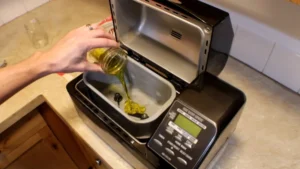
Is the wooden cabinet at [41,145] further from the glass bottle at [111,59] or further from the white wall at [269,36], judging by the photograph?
the white wall at [269,36]

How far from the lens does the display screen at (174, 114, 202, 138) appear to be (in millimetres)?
462

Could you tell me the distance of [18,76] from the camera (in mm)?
519

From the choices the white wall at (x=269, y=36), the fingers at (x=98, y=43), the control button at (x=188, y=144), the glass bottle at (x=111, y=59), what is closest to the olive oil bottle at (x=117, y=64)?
the glass bottle at (x=111, y=59)

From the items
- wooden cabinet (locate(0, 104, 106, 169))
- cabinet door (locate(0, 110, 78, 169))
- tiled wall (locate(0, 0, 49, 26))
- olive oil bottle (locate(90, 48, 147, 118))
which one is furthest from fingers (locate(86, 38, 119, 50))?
tiled wall (locate(0, 0, 49, 26))

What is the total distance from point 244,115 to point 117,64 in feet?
1.30

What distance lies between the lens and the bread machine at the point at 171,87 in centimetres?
47

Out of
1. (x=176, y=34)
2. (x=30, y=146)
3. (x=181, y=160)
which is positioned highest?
(x=176, y=34)

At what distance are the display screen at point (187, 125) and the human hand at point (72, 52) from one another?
22cm

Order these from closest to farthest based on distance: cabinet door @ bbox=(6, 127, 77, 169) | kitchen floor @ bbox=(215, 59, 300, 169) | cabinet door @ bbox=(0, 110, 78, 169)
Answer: kitchen floor @ bbox=(215, 59, 300, 169), cabinet door @ bbox=(0, 110, 78, 169), cabinet door @ bbox=(6, 127, 77, 169)

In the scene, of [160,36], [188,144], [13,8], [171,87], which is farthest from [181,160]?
[13,8]

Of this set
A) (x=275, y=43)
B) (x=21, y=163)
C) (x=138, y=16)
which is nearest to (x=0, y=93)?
(x=138, y=16)

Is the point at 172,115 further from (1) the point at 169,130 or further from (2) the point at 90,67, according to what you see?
(2) the point at 90,67

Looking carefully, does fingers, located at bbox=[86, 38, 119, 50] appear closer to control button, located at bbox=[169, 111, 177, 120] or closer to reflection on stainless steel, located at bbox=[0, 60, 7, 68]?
control button, located at bbox=[169, 111, 177, 120]

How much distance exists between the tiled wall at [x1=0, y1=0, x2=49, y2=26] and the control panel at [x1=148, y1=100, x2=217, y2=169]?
93cm
